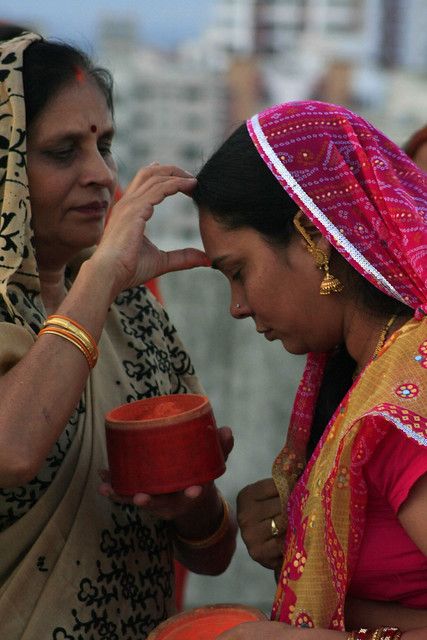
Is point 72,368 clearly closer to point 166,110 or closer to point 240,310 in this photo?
point 240,310

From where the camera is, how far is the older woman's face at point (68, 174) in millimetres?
2160

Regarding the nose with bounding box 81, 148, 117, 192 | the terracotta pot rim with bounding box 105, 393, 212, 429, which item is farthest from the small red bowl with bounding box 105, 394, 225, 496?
the nose with bounding box 81, 148, 117, 192

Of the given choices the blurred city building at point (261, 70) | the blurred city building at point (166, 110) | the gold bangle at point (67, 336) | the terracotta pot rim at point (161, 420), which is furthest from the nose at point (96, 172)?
the blurred city building at point (166, 110)

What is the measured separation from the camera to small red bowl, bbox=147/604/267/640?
1754 millimetres

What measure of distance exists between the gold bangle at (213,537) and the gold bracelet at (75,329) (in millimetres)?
608

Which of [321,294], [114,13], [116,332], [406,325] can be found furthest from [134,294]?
[114,13]

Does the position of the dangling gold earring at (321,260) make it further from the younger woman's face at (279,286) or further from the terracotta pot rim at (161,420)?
the terracotta pot rim at (161,420)

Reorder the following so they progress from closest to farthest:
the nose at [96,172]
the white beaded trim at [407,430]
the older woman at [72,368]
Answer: the white beaded trim at [407,430]
the older woman at [72,368]
the nose at [96,172]

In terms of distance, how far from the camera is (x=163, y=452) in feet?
6.11

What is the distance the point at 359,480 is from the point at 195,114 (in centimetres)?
2112

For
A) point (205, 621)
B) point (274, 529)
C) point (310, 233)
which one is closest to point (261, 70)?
point (274, 529)

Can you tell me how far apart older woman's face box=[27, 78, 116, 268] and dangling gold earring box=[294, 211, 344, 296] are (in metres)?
0.59

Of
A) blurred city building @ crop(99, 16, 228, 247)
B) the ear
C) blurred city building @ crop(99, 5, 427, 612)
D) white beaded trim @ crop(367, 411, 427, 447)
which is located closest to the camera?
white beaded trim @ crop(367, 411, 427, 447)

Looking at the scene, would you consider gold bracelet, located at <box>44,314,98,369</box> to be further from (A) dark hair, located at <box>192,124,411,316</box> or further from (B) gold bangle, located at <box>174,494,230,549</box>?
(B) gold bangle, located at <box>174,494,230,549</box>
